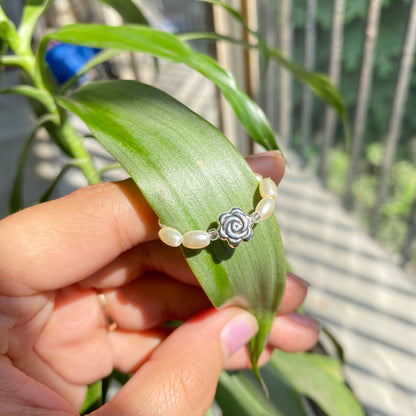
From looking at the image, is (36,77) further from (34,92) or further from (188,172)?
(188,172)

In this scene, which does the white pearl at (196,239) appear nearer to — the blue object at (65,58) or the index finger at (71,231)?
the index finger at (71,231)

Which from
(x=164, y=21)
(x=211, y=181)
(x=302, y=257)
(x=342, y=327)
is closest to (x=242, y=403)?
(x=211, y=181)

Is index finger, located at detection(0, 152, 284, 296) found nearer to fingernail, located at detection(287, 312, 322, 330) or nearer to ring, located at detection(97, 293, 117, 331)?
ring, located at detection(97, 293, 117, 331)

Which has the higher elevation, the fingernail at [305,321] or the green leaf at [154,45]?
the green leaf at [154,45]

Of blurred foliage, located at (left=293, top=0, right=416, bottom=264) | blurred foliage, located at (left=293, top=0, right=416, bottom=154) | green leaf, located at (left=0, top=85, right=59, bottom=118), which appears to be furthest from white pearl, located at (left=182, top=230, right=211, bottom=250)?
blurred foliage, located at (left=293, top=0, right=416, bottom=264)

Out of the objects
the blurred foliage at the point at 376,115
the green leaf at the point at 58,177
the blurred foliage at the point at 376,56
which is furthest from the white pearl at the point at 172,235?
the blurred foliage at the point at 376,115

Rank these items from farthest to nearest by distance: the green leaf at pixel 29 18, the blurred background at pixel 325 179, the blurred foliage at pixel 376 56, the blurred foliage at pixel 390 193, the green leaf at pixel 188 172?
the blurred foliage at pixel 390 193 < the blurred foliage at pixel 376 56 < the blurred background at pixel 325 179 < the green leaf at pixel 29 18 < the green leaf at pixel 188 172

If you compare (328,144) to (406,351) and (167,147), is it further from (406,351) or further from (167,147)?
(167,147)

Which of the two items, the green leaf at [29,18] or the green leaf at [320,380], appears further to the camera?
the green leaf at [320,380]
